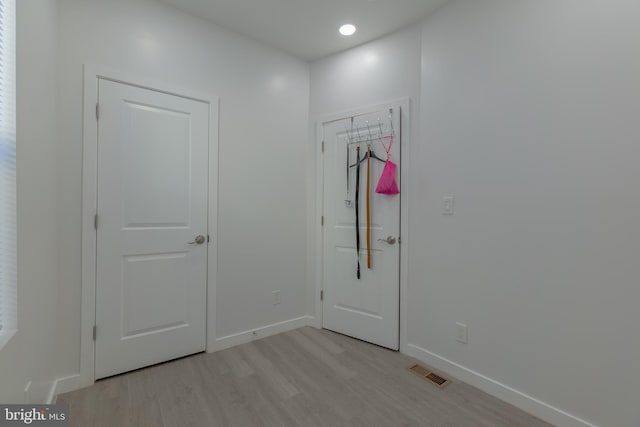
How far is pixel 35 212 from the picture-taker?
1.43m

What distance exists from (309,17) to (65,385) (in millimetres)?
3102

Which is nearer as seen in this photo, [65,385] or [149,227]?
[65,385]

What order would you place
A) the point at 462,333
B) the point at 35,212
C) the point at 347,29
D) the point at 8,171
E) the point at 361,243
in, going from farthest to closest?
the point at 361,243, the point at 347,29, the point at 462,333, the point at 35,212, the point at 8,171

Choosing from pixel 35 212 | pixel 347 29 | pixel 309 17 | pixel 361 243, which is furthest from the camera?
pixel 361 243

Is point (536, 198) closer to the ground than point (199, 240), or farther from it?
farther from it

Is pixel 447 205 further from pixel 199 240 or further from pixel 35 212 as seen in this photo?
pixel 35 212

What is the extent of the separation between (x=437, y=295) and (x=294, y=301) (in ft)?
4.56

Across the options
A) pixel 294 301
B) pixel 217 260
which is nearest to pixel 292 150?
pixel 217 260

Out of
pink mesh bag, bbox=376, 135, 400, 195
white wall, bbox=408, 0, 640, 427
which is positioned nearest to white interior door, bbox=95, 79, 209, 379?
pink mesh bag, bbox=376, 135, 400, 195

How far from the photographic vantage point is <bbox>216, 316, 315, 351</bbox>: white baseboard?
2.55 meters

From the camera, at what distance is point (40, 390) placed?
1.56 meters

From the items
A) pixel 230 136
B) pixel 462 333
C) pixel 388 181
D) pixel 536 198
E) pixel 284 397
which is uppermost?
pixel 230 136

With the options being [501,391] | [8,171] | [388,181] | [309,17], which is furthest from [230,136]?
[501,391]

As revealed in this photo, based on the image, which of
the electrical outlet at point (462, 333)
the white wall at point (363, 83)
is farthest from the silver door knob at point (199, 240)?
the electrical outlet at point (462, 333)
